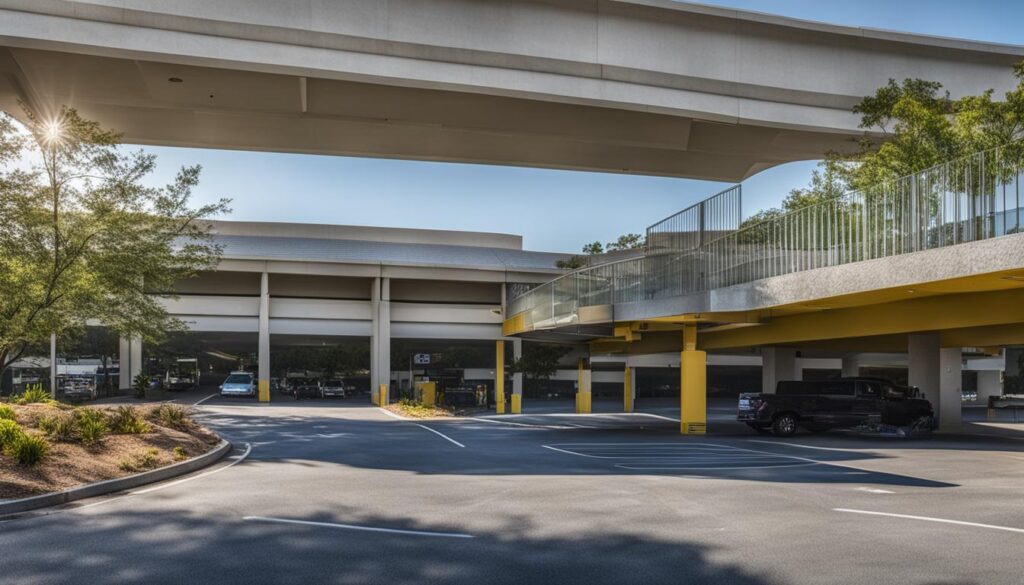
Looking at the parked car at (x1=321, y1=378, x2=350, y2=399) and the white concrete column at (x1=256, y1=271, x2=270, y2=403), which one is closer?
the white concrete column at (x1=256, y1=271, x2=270, y2=403)

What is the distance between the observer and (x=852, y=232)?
18.3m

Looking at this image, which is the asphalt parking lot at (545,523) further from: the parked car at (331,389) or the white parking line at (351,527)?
the parked car at (331,389)

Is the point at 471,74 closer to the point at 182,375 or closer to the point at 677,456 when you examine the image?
the point at 677,456

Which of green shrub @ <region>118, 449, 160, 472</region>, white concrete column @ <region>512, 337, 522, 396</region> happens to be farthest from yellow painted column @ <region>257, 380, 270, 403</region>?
green shrub @ <region>118, 449, 160, 472</region>

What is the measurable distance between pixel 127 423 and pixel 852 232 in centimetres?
1638

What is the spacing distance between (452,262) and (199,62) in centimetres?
3366

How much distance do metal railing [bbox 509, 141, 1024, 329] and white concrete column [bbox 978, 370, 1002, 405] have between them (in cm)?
5428

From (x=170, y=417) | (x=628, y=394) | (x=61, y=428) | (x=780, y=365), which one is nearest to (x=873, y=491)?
(x=61, y=428)

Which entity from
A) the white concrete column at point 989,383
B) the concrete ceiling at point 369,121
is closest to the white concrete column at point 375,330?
the concrete ceiling at point 369,121

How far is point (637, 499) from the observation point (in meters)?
11.6

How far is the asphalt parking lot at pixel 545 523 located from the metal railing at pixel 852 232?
4.61 meters

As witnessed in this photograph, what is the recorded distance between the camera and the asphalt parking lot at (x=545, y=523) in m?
7.41

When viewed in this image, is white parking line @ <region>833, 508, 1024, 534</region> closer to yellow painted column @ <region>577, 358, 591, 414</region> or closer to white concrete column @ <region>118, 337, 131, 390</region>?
yellow painted column @ <region>577, 358, 591, 414</region>

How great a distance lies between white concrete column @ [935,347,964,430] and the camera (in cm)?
3048
